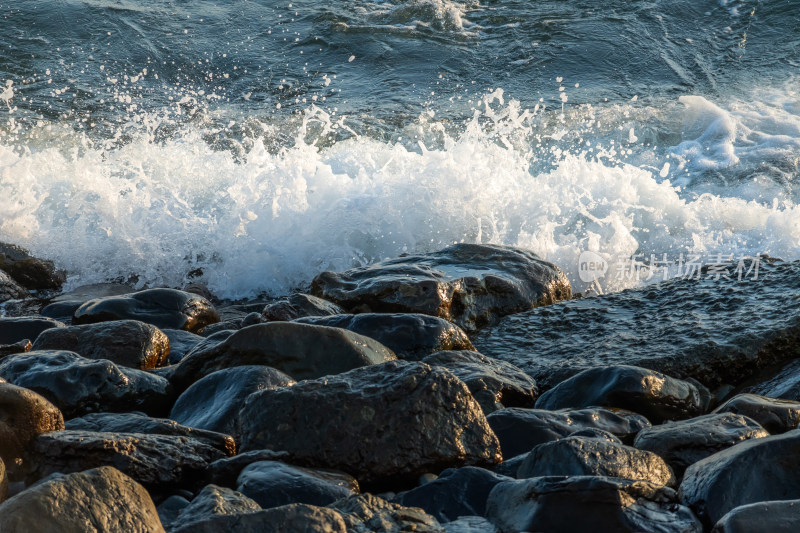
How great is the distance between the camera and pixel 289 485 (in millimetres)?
2291

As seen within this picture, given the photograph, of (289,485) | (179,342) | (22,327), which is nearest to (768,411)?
(289,485)

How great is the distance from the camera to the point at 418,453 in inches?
98.7

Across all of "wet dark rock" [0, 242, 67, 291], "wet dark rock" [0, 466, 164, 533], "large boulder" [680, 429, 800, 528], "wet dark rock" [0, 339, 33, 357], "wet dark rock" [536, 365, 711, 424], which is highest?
"wet dark rock" [0, 466, 164, 533]

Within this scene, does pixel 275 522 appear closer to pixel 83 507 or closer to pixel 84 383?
pixel 83 507

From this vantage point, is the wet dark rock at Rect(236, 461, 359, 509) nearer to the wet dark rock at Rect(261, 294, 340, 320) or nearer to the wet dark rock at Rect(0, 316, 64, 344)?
the wet dark rock at Rect(261, 294, 340, 320)

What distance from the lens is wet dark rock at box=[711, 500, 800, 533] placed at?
1.87 meters

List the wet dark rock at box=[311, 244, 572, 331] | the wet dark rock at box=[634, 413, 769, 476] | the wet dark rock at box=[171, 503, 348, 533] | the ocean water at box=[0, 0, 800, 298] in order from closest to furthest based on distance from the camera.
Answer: the wet dark rock at box=[171, 503, 348, 533] < the wet dark rock at box=[634, 413, 769, 476] < the wet dark rock at box=[311, 244, 572, 331] < the ocean water at box=[0, 0, 800, 298]

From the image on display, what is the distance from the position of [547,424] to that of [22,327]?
2797 mm

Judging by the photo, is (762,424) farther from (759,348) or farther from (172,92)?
(172,92)

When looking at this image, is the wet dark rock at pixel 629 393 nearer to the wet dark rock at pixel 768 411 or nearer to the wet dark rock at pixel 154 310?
the wet dark rock at pixel 768 411

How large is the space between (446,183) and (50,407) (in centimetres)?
419

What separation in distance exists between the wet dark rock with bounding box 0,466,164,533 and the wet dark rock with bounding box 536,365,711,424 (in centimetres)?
179

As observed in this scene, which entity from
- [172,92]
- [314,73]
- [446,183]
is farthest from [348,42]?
[446,183]

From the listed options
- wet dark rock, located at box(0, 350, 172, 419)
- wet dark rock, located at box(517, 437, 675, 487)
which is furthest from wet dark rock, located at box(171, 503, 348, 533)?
wet dark rock, located at box(0, 350, 172, 419)
